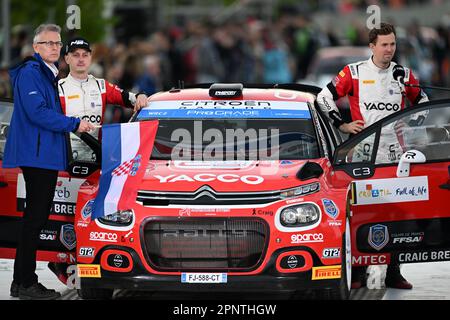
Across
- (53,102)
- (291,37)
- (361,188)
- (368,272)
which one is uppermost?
(291,37)

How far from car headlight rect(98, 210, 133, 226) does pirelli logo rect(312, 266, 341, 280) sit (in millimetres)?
1255

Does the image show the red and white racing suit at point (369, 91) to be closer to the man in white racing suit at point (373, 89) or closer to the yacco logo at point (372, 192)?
the man in white racing suit at point (373, 89)

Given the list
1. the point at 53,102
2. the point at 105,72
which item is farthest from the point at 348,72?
the point at 105,72

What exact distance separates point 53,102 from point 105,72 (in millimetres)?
11643

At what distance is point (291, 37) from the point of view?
37188 mm

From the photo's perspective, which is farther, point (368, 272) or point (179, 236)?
point (368, 272)

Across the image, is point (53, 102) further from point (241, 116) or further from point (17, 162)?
point (241, 116)

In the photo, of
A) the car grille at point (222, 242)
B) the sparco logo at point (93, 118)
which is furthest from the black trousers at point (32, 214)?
the car grille at point (222, 242)

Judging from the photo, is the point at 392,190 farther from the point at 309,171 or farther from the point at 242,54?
the point at 242,54

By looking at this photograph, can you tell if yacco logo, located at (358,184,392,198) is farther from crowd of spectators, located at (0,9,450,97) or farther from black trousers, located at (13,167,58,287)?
crowd of spectators, located at (0,9,450,97)

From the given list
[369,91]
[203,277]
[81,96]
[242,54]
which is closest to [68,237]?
[81,96]

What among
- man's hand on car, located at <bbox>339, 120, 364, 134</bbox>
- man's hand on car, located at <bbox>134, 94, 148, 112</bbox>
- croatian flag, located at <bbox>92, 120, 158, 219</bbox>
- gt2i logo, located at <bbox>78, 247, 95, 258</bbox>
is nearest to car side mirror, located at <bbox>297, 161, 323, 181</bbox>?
croatian flag, located at <bbox>92, 120, 158, 219</bbox>

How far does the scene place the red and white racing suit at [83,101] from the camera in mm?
10367

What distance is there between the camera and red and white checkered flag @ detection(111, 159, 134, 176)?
941 centimetres
